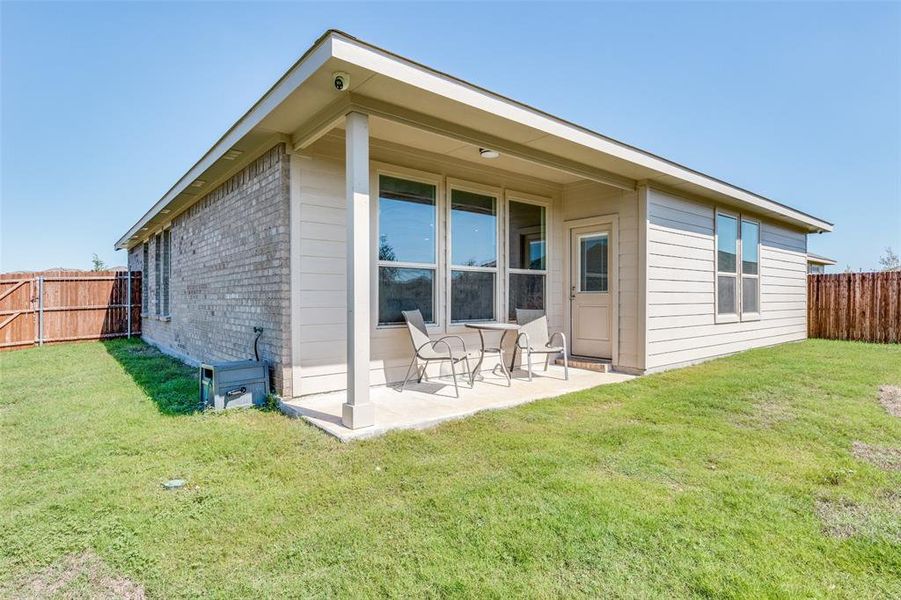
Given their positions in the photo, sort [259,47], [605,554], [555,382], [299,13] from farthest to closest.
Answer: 1. [259,47]
2. [299,13]
3. [555,382]
4. [605,554]

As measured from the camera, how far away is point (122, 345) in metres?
10.1

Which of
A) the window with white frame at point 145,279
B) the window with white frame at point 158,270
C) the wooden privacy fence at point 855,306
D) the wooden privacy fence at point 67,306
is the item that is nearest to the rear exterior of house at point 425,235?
the window with white frame at point 158,270

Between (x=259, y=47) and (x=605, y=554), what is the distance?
7.37 m

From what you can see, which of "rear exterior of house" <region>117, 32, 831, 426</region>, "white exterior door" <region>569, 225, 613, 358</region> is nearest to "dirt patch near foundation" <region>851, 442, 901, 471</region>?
"rear exterior of house" <region>117, 32, 831, 426</region>

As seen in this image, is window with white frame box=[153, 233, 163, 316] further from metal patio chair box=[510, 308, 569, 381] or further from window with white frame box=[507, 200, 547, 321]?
metal patio chair box=[510, 308, 569, 381]

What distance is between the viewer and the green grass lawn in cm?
176

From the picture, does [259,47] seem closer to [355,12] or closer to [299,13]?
[299,13]

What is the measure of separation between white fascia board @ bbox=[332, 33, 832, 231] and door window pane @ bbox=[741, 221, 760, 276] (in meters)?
1.53

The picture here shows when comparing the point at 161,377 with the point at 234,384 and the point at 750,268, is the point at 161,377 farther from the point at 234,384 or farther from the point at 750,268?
the point at 750,268

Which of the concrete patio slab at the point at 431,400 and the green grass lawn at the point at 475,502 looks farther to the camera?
the concrete patio slab at the point at 431,400

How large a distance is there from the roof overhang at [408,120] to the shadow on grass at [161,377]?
8.67 feet

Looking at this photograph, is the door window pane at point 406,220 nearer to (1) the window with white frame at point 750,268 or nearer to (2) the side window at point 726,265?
(2) the side window at point 726,265

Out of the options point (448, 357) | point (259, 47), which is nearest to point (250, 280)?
point (448, 357)

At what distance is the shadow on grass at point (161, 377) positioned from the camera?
4.43 m
